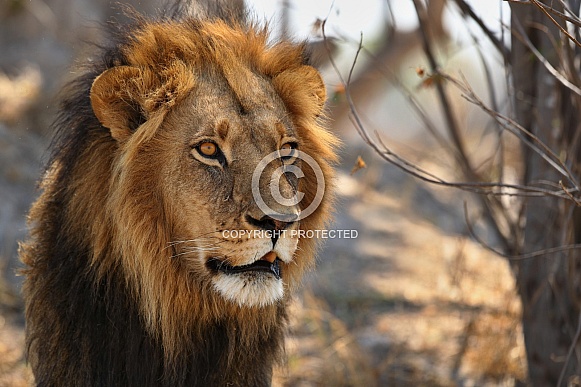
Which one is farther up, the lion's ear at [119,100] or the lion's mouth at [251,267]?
the lion's ear at [119,100]

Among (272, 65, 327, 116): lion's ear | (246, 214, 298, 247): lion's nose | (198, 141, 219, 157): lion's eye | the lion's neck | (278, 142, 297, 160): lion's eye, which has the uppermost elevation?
(272, 65, 327, 116): lion's ear

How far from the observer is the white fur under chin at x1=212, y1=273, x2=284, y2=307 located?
2.82 meters

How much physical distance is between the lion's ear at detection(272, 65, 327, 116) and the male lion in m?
0.05

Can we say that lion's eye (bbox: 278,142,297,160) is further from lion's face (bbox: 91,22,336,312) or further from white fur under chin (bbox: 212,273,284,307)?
white fur under chin (bbox: 212,273,284,307)

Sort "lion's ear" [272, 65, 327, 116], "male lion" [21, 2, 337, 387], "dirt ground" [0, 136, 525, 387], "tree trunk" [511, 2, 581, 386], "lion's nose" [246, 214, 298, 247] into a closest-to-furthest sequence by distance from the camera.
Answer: "lion's nose" [246, 214, 298, 247]
"male lion" [21, 2, 337, 387]
"lion's ear" [272, 65, 327, 116]
"tree trunk" [511, 2, 581, 386]
"dirt ground" [0, 136, 525, 387]

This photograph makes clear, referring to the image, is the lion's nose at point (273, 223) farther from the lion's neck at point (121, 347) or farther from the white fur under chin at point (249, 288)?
the lion's neck at point (121, 347)

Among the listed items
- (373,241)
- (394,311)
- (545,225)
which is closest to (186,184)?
(545,225)

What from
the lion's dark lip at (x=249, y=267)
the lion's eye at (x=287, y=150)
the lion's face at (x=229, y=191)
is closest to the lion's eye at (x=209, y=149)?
the lion's face at (x=229, y=191)

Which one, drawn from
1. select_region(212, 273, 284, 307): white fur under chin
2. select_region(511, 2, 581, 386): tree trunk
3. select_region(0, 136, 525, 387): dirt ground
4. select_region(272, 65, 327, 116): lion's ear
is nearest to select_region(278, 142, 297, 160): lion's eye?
select_region(272, 65, 327, 116): lion's ear

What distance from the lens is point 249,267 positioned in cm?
283

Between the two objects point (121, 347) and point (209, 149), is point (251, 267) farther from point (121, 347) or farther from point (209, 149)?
point (121, 347)

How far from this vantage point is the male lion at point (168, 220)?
2.88 m

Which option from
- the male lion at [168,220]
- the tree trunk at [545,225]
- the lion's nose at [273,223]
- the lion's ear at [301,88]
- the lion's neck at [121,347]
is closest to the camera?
the lion's nose at [273,223]

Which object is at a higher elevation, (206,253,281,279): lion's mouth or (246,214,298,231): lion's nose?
(246,214,298,231): lion's nose
